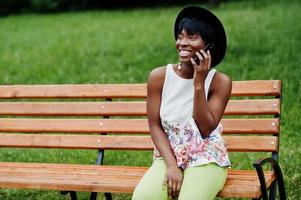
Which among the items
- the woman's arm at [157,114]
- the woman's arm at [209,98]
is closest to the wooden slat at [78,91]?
the woman's arm at [157,114]

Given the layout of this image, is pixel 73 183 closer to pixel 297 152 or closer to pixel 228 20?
pixel 297 152

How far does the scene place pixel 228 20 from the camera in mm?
12484

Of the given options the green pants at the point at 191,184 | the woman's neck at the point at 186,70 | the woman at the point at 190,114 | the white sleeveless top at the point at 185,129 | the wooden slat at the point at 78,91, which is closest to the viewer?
the green pants at the point at 191,184

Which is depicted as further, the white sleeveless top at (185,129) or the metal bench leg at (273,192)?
the metal bench leg at (273,192)

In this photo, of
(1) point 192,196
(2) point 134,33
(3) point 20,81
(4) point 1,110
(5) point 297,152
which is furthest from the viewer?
(2) point 134,33

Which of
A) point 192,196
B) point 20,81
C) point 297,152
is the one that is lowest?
point 20,81

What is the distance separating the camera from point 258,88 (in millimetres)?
4391

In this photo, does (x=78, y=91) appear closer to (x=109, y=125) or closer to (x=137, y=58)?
(x=109, y=125)

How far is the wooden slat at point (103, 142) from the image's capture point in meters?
4.29

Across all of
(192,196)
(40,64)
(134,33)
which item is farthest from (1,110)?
(134,33)

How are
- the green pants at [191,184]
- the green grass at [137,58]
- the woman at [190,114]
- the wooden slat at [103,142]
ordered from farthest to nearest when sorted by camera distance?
the green grass at [137,58]
the wooden slat at [103,142]
the woman at [190,114]
the green pants at [191,184]

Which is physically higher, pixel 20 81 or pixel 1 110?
pixel 1 110

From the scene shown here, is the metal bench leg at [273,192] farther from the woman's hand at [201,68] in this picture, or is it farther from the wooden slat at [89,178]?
the woman's hand at [201,68]

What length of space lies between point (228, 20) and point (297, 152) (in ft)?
22.9
